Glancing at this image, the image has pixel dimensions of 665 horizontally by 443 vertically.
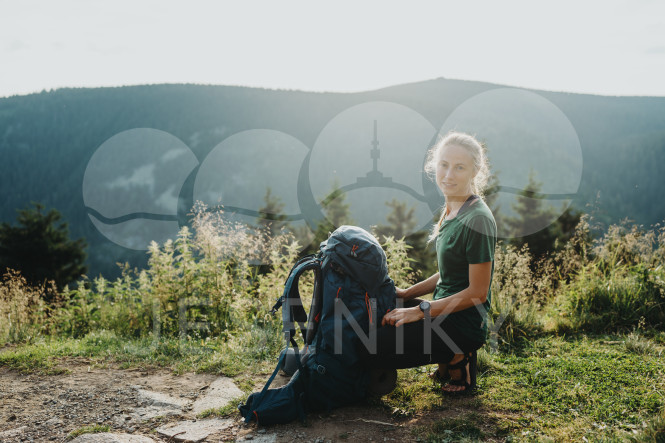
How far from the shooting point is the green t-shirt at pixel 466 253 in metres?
2.66

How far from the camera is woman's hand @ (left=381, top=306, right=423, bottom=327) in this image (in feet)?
9.09

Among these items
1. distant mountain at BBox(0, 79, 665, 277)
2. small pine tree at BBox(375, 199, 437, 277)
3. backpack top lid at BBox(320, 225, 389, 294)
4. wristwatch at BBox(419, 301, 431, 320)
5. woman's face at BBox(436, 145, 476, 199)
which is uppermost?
distant mountain at BBox(0, 79, 665, 277)

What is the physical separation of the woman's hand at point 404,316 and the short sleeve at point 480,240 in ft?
1.57

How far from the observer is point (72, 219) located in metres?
57.0

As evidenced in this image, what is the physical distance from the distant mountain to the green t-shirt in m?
44.2

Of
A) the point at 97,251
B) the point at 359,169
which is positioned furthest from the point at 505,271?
the point at 97,251

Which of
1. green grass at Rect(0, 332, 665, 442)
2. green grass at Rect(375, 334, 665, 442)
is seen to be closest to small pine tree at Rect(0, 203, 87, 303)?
green grass at Rect(0, 332, 665, 442)

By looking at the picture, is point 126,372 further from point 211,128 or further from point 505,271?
point 211,128

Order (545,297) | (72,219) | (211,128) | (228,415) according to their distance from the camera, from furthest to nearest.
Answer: (211,128), (72,219), (545,297), (228,415)

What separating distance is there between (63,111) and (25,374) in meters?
76.9

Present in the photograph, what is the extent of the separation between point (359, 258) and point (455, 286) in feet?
2.27

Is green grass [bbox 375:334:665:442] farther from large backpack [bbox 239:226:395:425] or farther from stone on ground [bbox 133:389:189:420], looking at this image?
stone on ground [bbox 133:389:189:420]

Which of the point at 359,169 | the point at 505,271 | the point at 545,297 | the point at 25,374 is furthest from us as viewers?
the point at 359,169

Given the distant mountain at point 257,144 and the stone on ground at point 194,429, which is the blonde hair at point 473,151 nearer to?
the stone on ground at point 194,429
